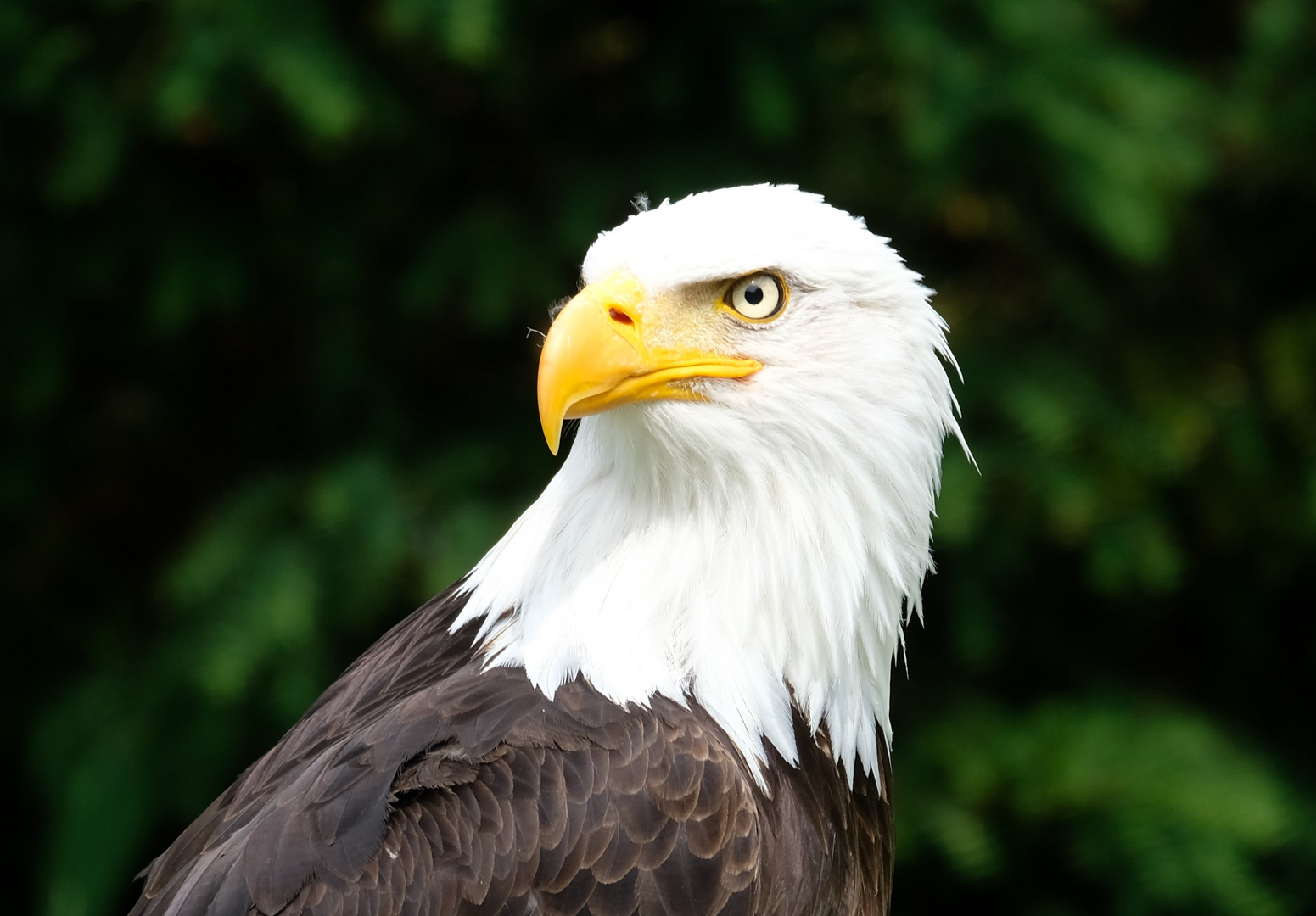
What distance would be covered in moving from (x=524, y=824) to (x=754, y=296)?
88cm

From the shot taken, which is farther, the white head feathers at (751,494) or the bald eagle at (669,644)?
the white head feathers at (751,494)

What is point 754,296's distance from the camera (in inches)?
84.0

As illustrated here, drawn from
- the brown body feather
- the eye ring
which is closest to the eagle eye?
the eye ring

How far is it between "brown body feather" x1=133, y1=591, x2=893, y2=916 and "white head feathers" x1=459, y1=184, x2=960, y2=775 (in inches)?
3.7

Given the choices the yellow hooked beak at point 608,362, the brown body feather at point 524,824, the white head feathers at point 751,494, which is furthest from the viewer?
the white head feathers at point 751,494

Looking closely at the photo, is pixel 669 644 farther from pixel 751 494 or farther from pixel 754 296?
pixel 754 296

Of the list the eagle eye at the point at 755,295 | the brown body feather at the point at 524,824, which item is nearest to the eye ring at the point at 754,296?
the eagle eye at the point at 755,295

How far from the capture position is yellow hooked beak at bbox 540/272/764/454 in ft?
6.51

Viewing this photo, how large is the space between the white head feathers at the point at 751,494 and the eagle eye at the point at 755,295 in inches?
1.0

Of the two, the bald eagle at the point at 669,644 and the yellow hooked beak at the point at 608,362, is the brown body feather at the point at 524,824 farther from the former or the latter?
the yellow hooked beak at the point at 608,362

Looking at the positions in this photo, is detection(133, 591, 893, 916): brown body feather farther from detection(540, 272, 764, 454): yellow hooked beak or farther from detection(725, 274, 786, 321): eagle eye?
detection(725, 274, 786, 321): eagle eye

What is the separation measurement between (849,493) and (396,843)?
2.93 ft

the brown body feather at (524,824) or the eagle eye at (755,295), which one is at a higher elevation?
the eagle eye at (755,295)

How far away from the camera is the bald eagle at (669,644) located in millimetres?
1896
